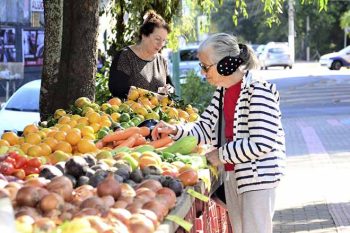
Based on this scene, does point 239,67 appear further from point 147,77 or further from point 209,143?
point 147,77

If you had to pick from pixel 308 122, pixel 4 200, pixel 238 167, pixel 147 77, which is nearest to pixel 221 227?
pixel 238 167

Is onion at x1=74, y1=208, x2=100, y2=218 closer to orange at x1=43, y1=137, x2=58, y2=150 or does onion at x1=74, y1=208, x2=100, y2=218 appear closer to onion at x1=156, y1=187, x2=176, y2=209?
onion at x1=156, y1=187, x2=176, y2=209

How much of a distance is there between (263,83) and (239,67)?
203 mm

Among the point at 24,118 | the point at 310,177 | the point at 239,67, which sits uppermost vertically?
the point at 239,67

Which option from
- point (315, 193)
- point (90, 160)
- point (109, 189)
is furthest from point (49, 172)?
point (315, 193)

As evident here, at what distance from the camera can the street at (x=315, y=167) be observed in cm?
952

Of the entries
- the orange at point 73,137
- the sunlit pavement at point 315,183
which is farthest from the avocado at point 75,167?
the sunlit pavement at point 315,183

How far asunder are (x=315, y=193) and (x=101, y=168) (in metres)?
6.74

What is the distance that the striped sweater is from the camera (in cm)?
518

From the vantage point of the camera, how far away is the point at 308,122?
69.7 feet

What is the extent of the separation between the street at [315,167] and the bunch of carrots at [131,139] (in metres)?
1.09

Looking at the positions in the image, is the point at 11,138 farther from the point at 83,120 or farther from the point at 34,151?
the point at 83,120

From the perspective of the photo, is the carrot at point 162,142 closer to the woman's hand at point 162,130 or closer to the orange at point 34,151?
the woman's hand at point 162,130

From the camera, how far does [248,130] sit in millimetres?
5293
